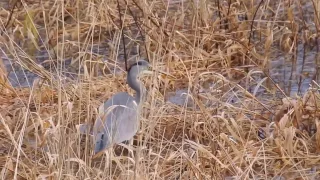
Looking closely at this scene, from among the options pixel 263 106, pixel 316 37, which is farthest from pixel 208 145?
pixel 316 37

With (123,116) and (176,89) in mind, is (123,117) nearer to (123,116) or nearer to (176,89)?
(123,116)

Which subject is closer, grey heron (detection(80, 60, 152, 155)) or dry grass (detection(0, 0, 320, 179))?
dry grass (detection(0, 0, 320, 179))

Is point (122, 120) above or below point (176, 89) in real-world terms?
above

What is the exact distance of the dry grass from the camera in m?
3.15

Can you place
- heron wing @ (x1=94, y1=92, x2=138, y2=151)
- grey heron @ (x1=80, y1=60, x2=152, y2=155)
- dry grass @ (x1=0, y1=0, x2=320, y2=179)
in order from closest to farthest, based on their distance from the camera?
1. dry grass @ (x1=0, y1=0, x2=320, y2=179)
2. grey heron @ (x1=80, y1=60, x2=152, y2=155)
3. heron wing @ (x1=94, y1=92, x2=138, y2=151)

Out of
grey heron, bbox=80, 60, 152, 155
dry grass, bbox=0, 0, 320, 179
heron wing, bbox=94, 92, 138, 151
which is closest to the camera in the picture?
dry grass, bbox=0, 0, 320, 179

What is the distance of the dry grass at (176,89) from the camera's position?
10.3 feet

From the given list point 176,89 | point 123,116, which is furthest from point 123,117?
point 176,89

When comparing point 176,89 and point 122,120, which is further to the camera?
point 176,89

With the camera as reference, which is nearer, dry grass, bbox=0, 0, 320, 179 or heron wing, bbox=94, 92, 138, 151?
dry grass, bbox=0, 0, 320, 179

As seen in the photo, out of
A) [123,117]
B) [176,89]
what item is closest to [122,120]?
[123,117]

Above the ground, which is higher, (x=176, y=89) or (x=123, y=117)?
(x=123, y=117)

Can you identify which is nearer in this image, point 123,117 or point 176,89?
point 123,117

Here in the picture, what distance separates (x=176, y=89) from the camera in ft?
15.3
